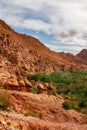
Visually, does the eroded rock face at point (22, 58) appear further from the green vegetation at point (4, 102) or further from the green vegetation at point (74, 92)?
the green vegetation at point (4, 102)

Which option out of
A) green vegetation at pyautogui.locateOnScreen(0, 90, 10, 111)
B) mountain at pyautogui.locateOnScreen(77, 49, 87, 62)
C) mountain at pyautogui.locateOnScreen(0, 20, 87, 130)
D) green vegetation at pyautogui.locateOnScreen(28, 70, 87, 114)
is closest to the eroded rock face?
green vegetation at pyautogui.locateOnScreen(28, 70, 87, 114)

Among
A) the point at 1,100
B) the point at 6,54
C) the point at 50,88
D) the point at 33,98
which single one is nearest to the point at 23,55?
the point at 6,54

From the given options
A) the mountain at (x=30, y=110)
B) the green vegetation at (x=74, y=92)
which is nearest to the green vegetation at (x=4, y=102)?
the mountain at (x=30, y=110)

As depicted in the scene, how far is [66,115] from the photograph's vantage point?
2539 centimetres

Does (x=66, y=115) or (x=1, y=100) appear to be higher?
(x=1, y=100)

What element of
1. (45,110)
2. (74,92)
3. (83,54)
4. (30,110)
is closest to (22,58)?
(74,92)

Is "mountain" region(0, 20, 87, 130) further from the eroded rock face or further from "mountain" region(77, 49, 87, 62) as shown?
"mountain" region(77, 49, 87, 62)

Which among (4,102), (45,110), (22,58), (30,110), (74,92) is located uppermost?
(22,58)

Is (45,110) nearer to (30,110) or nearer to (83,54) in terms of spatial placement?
→ (30,110)

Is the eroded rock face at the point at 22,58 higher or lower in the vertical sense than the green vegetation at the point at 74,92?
higher

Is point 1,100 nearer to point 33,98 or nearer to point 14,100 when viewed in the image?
point 14,100

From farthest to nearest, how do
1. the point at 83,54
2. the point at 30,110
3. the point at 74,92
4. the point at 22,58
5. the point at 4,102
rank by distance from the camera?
the point at 83,54, the point at 22,58, the point at 74,92, the point at 30,110, the point at 4,102

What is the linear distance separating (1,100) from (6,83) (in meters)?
8.73

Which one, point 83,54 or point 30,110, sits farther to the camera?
point 83,54
